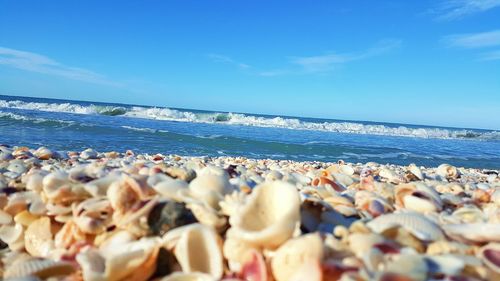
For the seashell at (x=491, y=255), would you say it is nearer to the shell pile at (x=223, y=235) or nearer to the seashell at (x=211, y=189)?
the shell pile at (x=223, y=235)

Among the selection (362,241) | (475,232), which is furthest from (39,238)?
(475,232)

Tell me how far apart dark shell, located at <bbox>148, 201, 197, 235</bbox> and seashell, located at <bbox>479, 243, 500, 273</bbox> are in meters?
1.15

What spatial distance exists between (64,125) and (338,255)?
14.9 metres

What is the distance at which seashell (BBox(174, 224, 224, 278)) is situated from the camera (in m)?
1.59

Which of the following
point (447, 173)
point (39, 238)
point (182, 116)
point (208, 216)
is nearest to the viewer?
point (208, 216)

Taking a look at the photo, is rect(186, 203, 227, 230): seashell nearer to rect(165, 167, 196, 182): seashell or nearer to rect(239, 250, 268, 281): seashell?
rect(239, 250, 268, 281): seashell

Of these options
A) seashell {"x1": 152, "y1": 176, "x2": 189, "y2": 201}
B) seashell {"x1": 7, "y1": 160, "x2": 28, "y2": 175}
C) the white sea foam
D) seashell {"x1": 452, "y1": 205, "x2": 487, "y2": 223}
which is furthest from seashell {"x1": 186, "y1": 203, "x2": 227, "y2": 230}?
the white sea foam

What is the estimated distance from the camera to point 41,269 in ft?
5.37

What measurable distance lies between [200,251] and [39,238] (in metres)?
0.99

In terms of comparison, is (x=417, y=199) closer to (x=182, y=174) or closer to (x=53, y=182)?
(x=182, y=174)

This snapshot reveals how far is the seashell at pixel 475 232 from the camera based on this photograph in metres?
1.66

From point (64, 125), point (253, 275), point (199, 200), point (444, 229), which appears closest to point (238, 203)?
point (199, 200)

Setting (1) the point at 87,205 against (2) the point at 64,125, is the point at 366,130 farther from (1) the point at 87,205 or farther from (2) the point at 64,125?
(1) the point at 87,205

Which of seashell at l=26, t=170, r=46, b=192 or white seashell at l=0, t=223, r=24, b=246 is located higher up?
seashell at l=26, t=170, r=46, b=192
